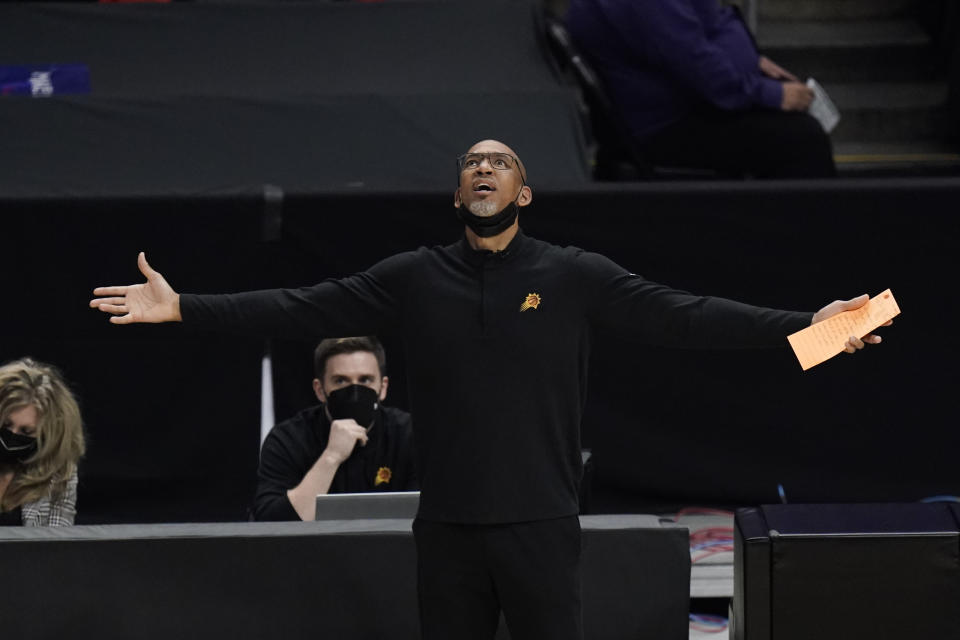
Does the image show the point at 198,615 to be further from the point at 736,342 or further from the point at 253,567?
the point at 736,342

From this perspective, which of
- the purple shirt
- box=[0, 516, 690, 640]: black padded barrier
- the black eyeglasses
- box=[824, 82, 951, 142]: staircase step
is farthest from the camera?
box=[824, 82, 951, 142]: staircase step

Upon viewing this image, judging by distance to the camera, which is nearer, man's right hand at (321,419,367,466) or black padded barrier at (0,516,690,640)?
black padded barrier at (0,516,690,640)

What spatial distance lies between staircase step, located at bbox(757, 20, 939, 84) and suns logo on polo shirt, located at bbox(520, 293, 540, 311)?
541 centimetres

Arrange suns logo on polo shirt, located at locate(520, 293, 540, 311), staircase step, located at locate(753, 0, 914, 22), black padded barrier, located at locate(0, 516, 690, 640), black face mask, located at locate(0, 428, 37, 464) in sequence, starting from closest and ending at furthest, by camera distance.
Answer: suns logo on polo shirt, located at locate(520, 293, 540, 311), black padded barrier, located at locate(0, 516, 690, 640), black face mask, located at locate(0, 428, 37, 464), staircase step, located at locate(753, 0, 914, 22)

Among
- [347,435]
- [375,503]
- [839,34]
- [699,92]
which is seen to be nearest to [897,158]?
[839,34]

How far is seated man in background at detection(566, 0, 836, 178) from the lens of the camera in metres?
6.43

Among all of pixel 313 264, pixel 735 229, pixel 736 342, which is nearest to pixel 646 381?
pixel 735 229

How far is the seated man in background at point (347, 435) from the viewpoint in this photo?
4805 millimetres

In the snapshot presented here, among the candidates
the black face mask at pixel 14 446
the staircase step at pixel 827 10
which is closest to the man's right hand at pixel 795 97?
the staircase step at pixel 827 10

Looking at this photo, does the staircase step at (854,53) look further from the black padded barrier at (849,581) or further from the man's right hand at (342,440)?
the black padded barrier at (849,581)

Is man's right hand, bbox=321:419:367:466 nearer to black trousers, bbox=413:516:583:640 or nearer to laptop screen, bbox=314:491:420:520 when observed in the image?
laptop screen, bbox=314:491:420:520

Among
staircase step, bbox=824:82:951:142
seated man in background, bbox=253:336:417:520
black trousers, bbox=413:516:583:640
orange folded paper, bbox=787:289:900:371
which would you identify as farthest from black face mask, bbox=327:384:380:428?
staircase step, bbox=824:82:951:142

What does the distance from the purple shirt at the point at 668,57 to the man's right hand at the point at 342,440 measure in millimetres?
2450

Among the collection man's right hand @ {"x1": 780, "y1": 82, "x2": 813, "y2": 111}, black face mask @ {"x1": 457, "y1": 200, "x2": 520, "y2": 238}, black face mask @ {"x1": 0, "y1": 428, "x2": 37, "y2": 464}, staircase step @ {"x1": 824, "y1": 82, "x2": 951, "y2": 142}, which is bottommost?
black face mask @ {"x1": 0, "y1": 428, "x2": 37, "y2": 464}
